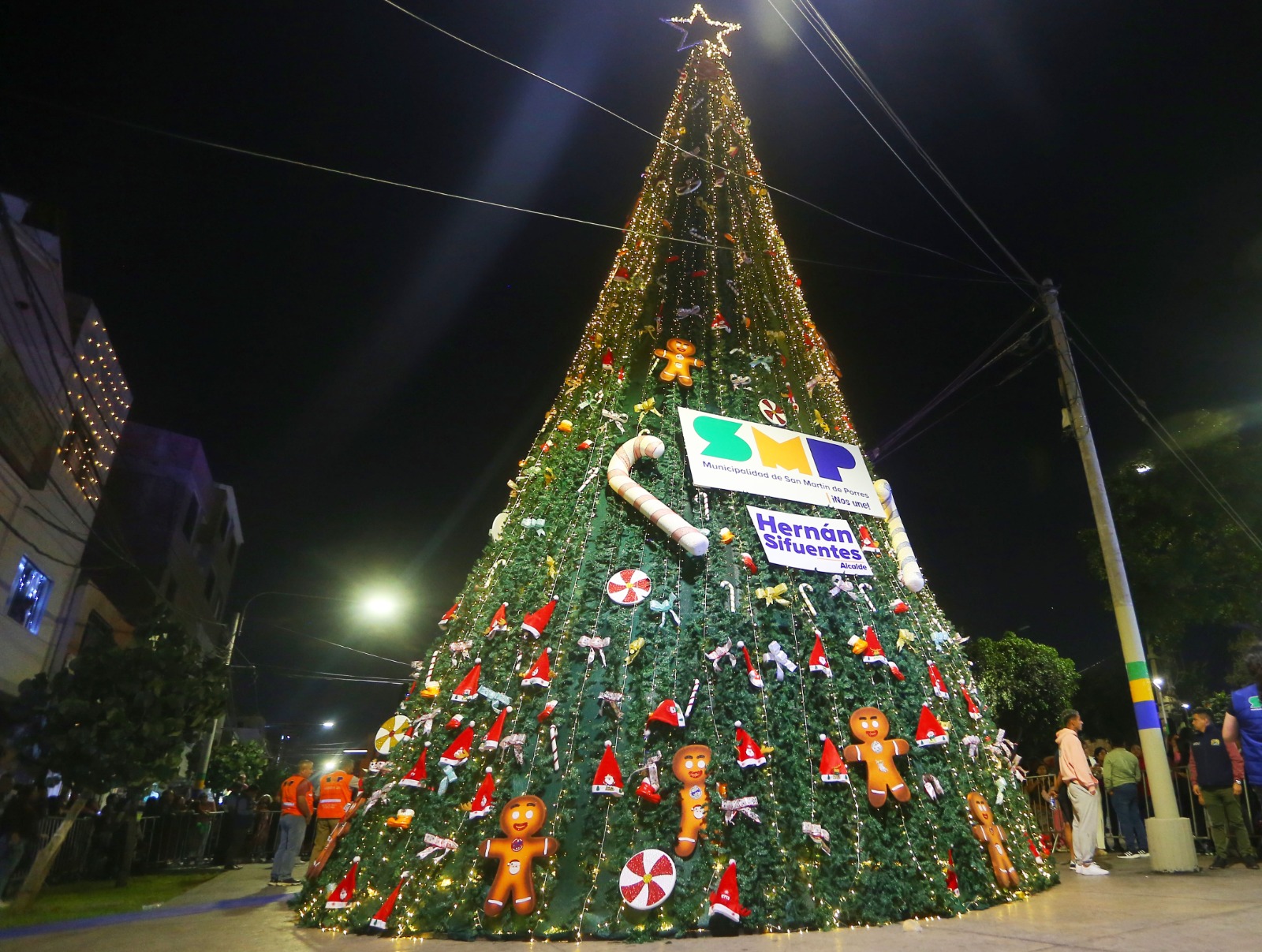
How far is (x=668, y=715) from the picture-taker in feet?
17.7

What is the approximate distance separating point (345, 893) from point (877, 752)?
3.93m

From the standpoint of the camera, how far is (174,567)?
86.1 ft

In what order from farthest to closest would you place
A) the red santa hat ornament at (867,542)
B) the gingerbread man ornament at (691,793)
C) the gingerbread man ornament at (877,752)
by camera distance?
the red santa hat ornament at (867,542) → the gingerbread man ornament at (877,752) → the gingerbread man ornament at (691,793)

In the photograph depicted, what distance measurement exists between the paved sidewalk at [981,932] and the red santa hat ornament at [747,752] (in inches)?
42.3

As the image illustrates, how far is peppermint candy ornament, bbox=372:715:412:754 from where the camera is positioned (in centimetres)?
662

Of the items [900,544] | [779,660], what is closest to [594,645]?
[779,660]

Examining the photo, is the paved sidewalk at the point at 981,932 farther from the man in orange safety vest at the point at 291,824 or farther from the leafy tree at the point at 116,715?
the man in orange safety vest at the point at 291,824

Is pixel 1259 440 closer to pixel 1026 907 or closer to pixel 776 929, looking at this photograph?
pixel 1026 907

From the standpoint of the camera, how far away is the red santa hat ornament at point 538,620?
240 inches

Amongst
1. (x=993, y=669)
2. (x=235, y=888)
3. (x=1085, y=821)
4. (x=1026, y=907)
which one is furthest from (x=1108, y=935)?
(x=993, y=669)

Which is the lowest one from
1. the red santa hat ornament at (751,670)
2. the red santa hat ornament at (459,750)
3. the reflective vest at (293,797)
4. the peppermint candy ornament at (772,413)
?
the reflective vest at (293,797)

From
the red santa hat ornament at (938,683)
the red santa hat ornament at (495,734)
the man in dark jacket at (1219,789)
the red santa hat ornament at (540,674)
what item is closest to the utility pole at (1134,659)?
the man in dark jacket at (1219,789)

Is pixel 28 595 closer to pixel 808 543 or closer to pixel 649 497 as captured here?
pixel 649 497

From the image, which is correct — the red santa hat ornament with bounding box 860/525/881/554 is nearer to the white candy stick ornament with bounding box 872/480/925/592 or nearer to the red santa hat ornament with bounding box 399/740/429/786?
the white candy stick ornament with bounding box 872/480/925/592
